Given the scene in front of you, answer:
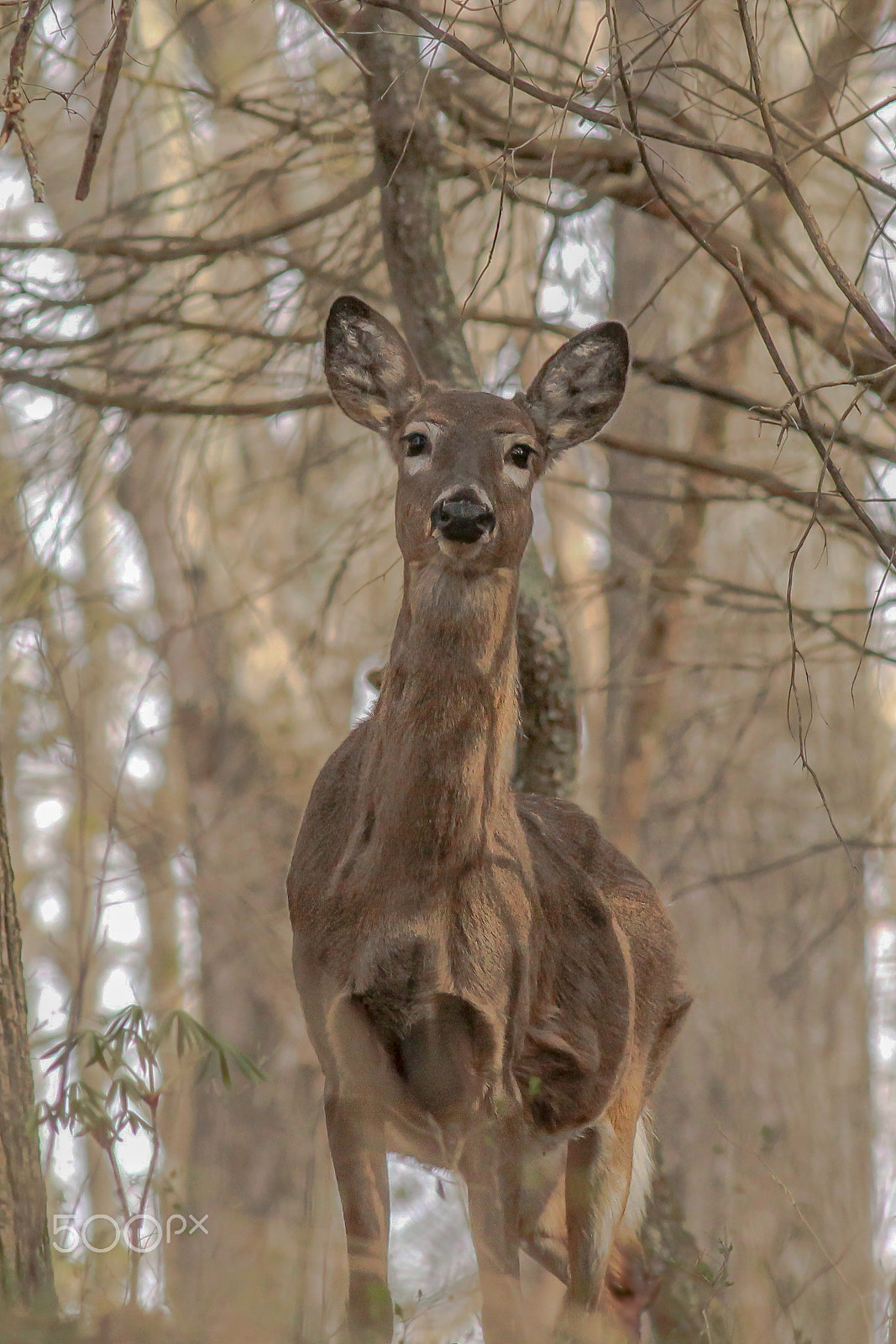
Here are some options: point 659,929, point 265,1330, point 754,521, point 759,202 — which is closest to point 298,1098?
point 754,521

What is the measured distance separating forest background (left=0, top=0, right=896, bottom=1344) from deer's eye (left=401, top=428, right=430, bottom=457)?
96 centimetres

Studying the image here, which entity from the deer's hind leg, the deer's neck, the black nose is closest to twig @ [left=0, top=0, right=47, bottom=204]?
the black nose

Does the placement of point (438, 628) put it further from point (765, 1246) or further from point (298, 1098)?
point (298, 1098)

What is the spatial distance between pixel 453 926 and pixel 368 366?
7.18ft

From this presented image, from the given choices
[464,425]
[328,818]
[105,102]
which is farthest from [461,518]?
[105,102]

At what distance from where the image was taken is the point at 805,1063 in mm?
11195

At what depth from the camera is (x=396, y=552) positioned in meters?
7.88

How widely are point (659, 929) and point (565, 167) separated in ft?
11.4

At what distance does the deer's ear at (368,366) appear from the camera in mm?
5695

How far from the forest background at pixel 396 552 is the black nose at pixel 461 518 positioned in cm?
91

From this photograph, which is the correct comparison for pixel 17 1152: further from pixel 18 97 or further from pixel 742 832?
pixel 742 832

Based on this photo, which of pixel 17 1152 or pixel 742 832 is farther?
pixel 742 832

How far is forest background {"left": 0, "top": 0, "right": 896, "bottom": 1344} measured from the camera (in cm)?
501

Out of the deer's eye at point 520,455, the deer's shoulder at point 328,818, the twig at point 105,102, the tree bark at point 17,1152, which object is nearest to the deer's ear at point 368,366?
the deer's eye at point 520,455
